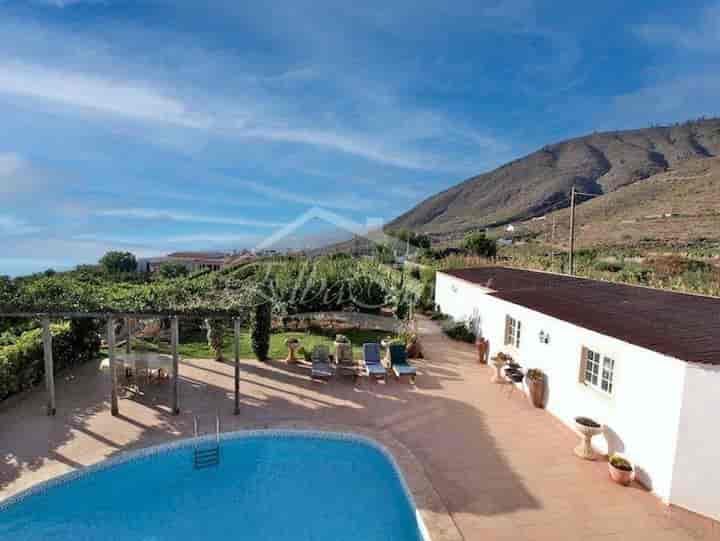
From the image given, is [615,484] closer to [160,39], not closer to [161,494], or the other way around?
[161,494]

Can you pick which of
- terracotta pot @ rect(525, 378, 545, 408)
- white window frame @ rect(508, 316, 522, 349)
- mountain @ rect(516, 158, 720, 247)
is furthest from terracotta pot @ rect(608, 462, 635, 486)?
mountain @ rect(516, 158, 720, 247)

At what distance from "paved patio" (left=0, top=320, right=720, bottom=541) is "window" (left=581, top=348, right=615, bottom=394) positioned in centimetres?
122

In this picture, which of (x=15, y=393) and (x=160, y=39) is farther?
(x=160, y=39)

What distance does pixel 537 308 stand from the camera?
1000 cm

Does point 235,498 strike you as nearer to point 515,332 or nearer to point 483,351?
point 515,332

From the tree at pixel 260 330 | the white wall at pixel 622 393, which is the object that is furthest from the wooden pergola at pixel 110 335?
the white wall at pixel 622 393

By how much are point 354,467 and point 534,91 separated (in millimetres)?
37826

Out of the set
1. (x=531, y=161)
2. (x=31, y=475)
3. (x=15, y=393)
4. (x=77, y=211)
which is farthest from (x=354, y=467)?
(x=531, y=161)

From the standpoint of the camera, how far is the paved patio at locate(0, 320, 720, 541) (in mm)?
5691

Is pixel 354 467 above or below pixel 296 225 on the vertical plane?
below

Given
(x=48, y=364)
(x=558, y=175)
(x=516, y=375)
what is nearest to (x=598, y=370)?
(x=516, y=375)

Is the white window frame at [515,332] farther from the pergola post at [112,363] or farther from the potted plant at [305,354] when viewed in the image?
the pergola post at [112,363]

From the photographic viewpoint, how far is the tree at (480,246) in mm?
40594

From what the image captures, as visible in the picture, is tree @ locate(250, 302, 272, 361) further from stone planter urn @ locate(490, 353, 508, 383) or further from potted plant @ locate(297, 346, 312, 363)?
stone planter urn @ locate(490, 353, 508, 383)
